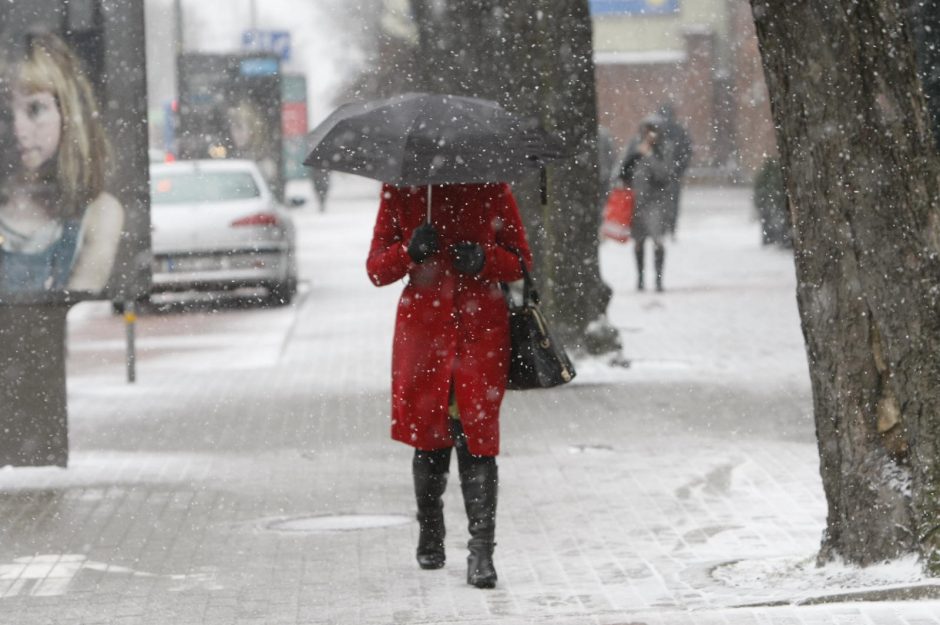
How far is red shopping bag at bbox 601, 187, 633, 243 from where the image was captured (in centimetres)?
2111

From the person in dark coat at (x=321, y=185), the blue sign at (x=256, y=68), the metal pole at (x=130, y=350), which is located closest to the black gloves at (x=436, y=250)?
the metal pole at (x=130, y=350)

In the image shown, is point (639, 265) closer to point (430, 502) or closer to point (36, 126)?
point (36, 126)

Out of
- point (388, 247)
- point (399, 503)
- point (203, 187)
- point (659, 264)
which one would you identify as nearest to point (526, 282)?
point (388, 247)

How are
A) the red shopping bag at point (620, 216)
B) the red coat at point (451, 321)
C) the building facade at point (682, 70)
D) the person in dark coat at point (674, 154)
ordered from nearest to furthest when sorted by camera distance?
the red coat at point (451, 321) < the red shopping bag at point (620, 216) < the person in dark coat at point (674, 154) < the building facade at point (682, 70)

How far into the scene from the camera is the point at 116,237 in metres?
9.65

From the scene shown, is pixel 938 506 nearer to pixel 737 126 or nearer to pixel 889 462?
pixel 889 462

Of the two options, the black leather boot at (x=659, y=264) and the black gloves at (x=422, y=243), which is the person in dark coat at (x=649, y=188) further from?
the black gloves at (x=422, y=243)

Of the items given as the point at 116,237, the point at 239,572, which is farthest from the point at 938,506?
the point at 116,237

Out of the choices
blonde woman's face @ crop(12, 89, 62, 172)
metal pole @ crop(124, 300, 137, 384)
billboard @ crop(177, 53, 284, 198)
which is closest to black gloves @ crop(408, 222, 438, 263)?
blonde woman's face @ crop(12, 89, 62, 172)

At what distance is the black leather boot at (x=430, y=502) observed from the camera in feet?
23.5

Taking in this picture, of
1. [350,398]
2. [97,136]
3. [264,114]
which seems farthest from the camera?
[264,114]

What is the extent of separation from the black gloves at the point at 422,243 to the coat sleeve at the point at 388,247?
0.08m

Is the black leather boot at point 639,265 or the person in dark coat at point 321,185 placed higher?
the black leather boot at point 639,265

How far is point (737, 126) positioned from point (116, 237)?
137ft
